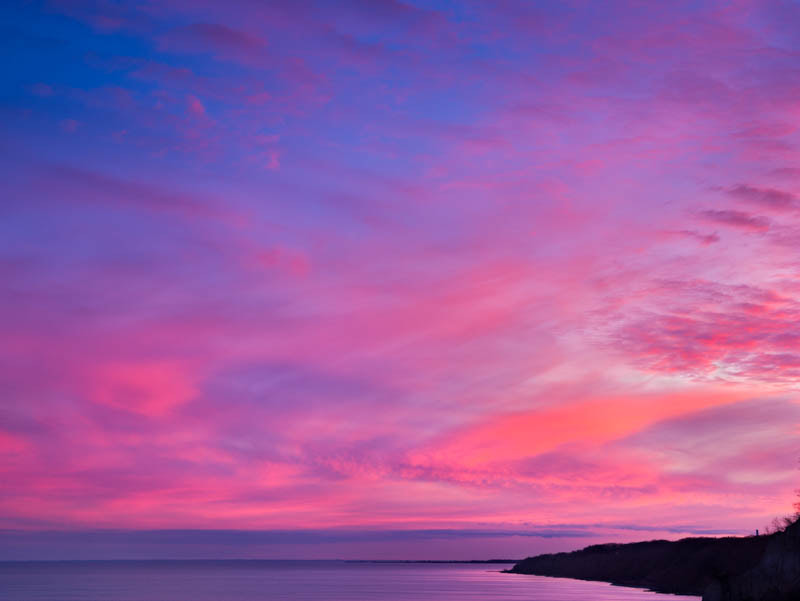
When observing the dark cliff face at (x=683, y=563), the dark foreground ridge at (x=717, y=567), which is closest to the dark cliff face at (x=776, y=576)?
the dark foreground ridge at (x=717, y=567)

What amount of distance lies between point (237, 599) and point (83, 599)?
24875 millimetres

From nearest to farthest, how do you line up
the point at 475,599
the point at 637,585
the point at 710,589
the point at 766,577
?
the point at 766,577 < the point at 710,589 < the point at 475,599 < the point at 637,585

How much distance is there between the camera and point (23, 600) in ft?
420

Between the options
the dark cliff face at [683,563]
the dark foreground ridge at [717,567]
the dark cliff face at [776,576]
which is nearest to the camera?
A: the dark cliff face at [776,576]

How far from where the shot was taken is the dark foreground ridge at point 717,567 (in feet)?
197

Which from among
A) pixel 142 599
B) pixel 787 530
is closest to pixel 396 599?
pixel 142 599

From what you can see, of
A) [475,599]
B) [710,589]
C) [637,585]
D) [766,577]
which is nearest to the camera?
[766,577]

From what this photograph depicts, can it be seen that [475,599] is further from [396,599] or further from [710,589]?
[710,589]

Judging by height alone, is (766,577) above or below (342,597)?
above

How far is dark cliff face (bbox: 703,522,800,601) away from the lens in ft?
192

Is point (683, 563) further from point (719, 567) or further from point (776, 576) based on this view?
point (776, 576)

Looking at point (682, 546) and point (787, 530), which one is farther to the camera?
point (682, 546)

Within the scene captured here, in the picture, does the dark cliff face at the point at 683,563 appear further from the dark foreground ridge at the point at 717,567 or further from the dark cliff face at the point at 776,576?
the dark cliff face at the point at 776,576

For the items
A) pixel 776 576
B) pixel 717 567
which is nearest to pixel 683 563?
pixel 717 567
